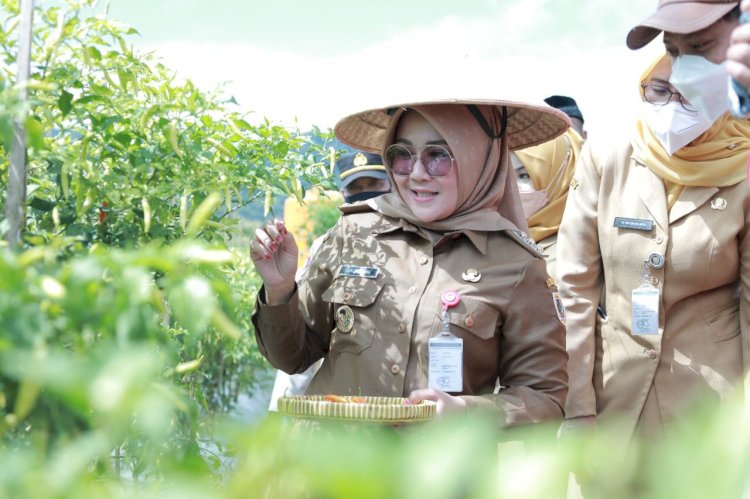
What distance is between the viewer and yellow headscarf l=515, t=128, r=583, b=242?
4.83 metres

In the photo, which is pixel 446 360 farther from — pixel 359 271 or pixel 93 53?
pixel 93 53

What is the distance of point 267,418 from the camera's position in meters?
0.81

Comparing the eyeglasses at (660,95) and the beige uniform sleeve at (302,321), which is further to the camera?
the eyeglasses at (660,95)

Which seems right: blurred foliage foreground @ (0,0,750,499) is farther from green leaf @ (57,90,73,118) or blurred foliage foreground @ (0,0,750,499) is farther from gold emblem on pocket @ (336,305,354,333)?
gold emblem on pocket @ (336,305,354,333)

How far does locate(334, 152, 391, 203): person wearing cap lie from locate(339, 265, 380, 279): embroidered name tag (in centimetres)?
233

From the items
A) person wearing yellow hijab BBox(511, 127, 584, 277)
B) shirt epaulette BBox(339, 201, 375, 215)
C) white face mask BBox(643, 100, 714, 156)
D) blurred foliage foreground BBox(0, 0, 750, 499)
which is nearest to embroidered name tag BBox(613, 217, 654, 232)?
white face mask BBox(643, 100, 714, 156)

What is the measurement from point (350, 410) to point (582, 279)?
1506 millimetres

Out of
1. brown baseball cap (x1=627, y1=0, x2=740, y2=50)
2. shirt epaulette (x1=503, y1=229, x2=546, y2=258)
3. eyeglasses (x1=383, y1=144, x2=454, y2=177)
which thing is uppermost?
brown baseball cap (x1=627, y1=0, x2=740, y2=50)

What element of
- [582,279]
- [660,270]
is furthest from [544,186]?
[660,270]

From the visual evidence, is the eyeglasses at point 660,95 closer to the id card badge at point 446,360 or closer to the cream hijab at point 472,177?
the cream hijab at point 472,177

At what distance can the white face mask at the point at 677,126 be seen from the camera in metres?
3.34

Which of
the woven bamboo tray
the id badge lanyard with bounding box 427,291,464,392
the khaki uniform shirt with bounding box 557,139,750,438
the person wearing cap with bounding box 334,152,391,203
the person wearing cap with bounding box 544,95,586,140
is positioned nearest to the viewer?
the woven bamboo tray

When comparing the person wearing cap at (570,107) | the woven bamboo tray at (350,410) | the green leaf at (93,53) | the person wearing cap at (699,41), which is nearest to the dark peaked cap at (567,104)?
the person wearing cap at (570,107)

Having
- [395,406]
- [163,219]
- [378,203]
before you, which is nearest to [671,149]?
[378,203]
